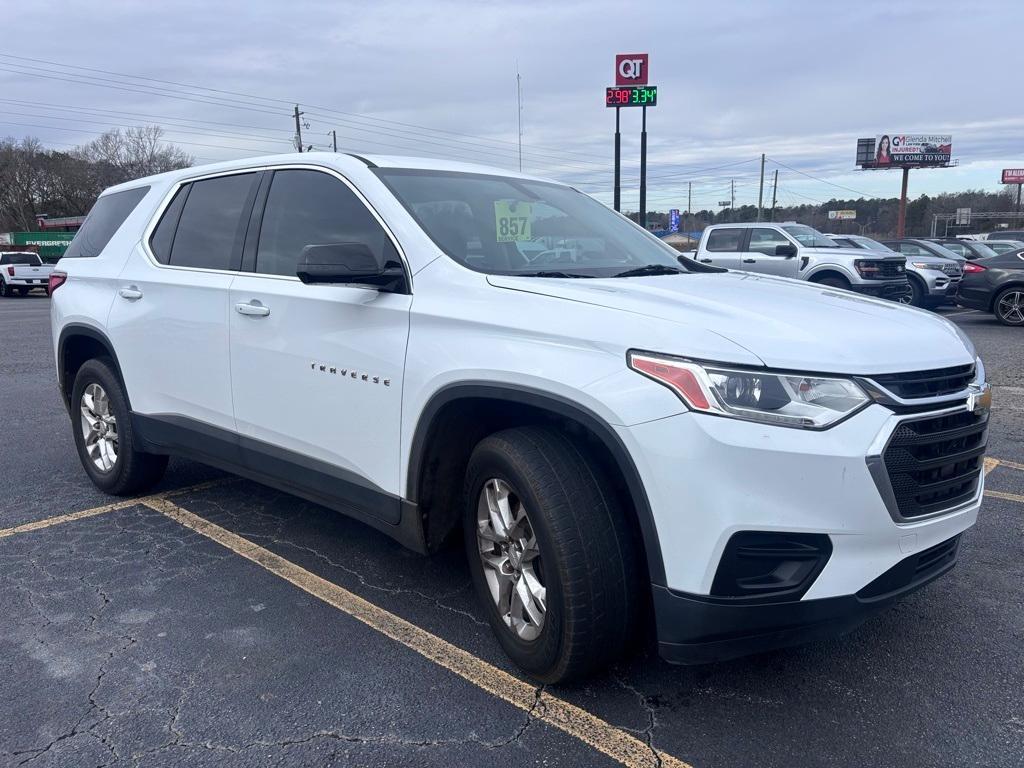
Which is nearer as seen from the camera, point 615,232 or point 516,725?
point 516,725

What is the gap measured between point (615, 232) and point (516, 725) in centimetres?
242

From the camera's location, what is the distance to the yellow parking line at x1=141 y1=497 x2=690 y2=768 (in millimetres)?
2588

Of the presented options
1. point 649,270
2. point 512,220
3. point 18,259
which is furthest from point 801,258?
point 18,259

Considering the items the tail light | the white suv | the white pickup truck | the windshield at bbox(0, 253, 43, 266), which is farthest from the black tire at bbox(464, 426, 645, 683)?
the windshield at bbox(0, 253, 43, 266)

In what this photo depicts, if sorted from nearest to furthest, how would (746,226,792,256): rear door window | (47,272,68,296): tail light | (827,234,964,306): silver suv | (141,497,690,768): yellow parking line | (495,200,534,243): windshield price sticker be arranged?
(141,497,690,768): yellow parking line → (495,200,534,243): windshield price sticker → (47,272,68,296): tail light → (746,226,792,256): rear door window → (827,234,964,306): silver suv

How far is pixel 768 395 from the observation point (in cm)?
236

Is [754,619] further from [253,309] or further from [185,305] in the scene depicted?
[185,305]

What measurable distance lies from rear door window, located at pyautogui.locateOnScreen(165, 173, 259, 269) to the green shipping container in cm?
4960

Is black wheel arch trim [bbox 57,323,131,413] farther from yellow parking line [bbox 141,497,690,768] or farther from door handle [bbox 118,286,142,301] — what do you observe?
yellow parking line [bbox 141,497,690,768]

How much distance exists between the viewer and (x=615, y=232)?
4.13m

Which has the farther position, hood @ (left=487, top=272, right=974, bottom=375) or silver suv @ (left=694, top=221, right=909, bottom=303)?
silver suv @ (left=694, top=221, right=909, bottom=303)

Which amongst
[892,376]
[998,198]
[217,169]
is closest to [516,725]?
[892,376]

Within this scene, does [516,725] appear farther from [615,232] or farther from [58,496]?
[58,496]

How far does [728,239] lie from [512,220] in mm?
12702
